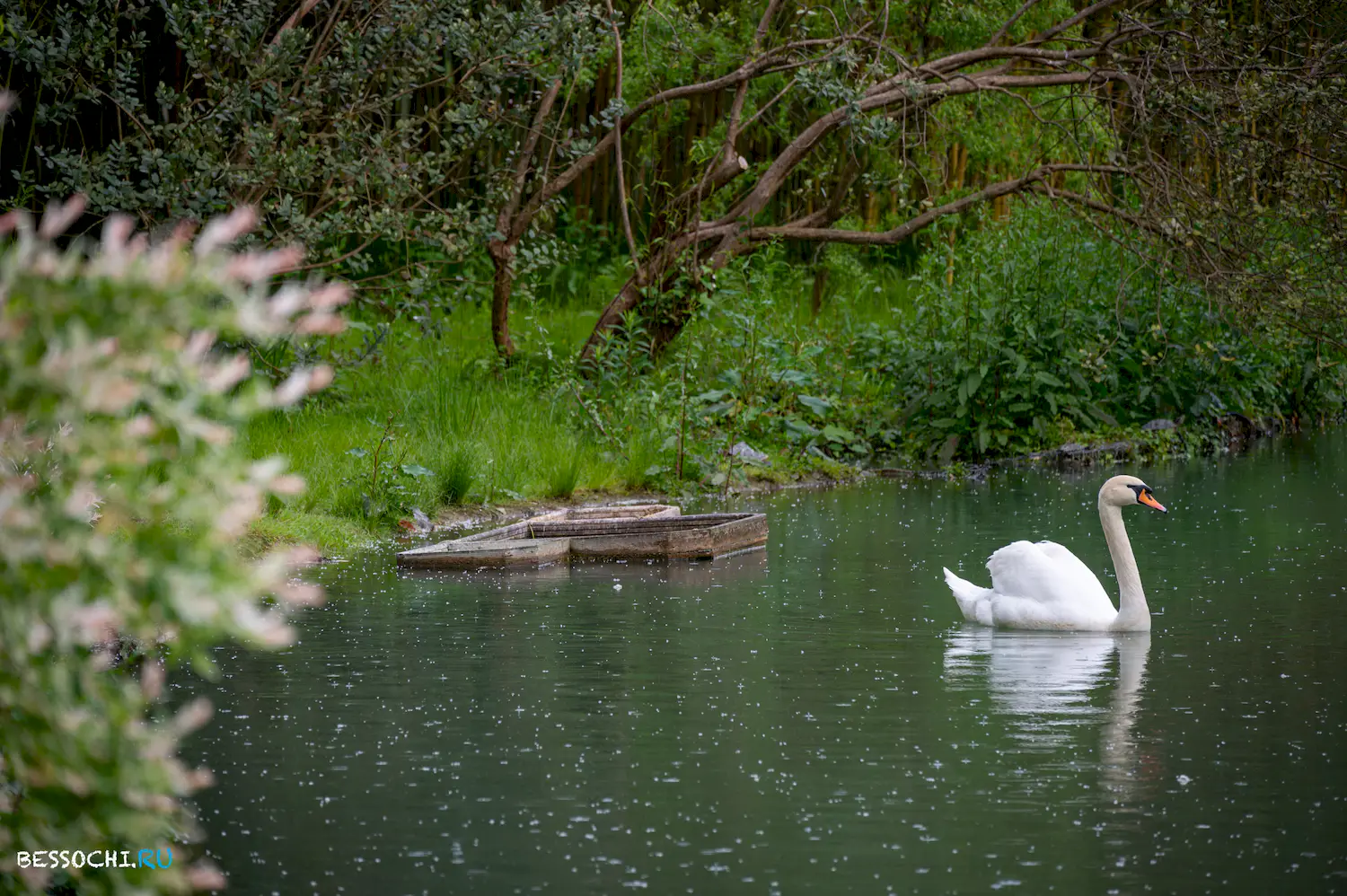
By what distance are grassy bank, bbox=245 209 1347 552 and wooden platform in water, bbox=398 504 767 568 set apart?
1766mm

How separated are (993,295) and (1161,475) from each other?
11.1ft

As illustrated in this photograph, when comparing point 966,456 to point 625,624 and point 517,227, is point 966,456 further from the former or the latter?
point 625,624

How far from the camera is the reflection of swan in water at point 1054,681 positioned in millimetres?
8062

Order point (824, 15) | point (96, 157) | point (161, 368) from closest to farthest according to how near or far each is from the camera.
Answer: point (161, 368) → point (96, 157) → point (824, 15)

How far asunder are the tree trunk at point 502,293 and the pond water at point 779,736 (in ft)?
22.9

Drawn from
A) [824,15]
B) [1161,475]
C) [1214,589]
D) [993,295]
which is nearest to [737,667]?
[1214,589]

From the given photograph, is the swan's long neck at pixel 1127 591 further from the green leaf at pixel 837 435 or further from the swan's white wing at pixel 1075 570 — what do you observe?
the green leaf at pixel 837 435

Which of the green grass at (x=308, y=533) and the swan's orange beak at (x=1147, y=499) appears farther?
the green grass at (x=308, y=533)

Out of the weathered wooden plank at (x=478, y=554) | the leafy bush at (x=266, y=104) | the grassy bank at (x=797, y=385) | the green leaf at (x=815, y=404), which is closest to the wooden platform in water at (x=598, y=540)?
the weathered wooden plank at (x=478, y=554)

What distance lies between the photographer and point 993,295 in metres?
Answer: 21.7

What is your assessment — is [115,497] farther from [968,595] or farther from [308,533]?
[308,533]

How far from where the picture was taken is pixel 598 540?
45.9 ft

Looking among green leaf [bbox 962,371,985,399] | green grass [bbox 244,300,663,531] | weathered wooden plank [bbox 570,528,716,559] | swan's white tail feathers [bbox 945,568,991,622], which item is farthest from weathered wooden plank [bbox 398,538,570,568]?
green leaf [bbox 962,371,985,399]

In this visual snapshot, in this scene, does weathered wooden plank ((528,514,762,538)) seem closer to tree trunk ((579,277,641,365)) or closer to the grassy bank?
the grassy bank
